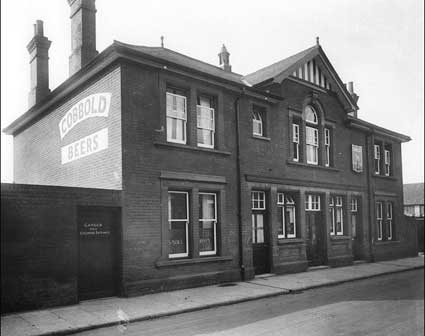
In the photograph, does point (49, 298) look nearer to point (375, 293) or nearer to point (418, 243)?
point (375, 293)

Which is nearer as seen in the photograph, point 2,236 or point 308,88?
point 2,236

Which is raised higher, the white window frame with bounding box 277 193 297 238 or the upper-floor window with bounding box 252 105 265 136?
the upper-floor window with bounding box 252 105 265 136

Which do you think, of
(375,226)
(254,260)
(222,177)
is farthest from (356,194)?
(222,177)

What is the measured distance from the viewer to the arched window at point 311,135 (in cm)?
1750

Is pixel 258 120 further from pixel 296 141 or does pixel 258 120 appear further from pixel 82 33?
pixel 82 33

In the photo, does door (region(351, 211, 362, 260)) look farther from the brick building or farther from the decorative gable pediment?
the decorative gable pediment

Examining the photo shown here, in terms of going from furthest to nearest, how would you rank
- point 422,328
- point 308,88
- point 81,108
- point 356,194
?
1. point 356,194
2. point 308,88
3. point 81,108
4. point 422,328

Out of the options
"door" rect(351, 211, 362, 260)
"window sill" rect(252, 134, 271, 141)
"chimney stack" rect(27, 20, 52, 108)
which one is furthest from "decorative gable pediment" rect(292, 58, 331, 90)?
"chimney stack" rect(27, 20, 52, 108)

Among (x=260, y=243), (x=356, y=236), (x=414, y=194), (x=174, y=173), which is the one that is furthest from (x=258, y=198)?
(x=414, y=194)

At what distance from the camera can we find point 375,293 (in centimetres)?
1163

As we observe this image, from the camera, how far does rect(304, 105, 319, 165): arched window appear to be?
1750 centimetres

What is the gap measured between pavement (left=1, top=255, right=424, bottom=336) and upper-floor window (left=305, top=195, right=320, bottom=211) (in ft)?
11.2

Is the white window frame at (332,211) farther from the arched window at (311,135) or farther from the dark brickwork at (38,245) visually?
the dark brickwork at (38,245)

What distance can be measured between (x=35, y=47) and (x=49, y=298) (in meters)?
10.9
